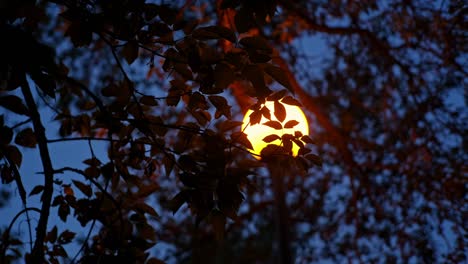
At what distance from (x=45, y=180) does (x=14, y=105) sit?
0.29 m

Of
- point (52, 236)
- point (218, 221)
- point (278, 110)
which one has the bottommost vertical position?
point (218, 221)

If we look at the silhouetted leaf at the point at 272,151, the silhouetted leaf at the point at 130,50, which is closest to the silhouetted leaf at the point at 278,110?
the silhouetted leaf at the point at 272,151

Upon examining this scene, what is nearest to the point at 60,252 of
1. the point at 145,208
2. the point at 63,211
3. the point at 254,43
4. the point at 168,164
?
the point at 63,211

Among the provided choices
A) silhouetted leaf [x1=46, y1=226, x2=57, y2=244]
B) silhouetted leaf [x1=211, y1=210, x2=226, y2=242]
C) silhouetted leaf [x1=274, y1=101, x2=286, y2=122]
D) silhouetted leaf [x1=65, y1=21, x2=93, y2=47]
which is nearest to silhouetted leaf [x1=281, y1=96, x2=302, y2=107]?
silhouetted leaf [x1=274, y1=101, x2=286, y2=122]

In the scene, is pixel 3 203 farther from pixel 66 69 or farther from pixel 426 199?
pixel 426 199

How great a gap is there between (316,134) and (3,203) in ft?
10.0

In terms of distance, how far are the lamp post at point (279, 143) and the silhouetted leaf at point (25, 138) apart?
87 cm

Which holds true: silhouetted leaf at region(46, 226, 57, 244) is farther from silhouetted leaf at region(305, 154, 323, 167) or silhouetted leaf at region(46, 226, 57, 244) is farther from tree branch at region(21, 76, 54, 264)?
silhouetted leaf at region(305, 154, 323, 167)

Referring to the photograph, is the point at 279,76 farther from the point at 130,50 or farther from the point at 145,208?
the point at 145,208

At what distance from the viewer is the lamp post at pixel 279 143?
1880 mm

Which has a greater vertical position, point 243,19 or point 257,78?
point 243,19

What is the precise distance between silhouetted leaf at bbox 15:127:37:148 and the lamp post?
87 centimetres

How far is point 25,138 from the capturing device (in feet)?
6.79

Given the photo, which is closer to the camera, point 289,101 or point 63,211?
point 289,101
